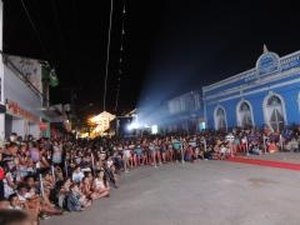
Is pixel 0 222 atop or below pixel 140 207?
atop

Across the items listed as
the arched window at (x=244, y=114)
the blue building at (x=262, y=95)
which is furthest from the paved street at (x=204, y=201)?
the arched window at (x=244, y=114)

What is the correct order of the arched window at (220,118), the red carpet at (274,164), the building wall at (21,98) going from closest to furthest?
the red carpet at (274,164), the building wall at (21,98), the arched window at (220,118)

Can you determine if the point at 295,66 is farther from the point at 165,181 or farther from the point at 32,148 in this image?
the point at 32,148

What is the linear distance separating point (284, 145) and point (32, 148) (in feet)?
47.2

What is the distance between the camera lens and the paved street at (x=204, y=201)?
9672 millimetres

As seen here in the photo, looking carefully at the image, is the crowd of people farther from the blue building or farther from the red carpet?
the blue building

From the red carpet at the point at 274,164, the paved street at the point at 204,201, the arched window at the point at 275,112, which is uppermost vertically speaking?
the arched window at the point at 275,112

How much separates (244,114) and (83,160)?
18505 mm

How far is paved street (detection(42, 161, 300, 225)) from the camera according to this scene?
31.7ft

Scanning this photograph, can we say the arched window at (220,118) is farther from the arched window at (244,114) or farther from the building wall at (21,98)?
the building wall at (21,98)

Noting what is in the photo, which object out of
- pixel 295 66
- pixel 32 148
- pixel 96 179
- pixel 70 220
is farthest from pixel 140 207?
pixel 295 66

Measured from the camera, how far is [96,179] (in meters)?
13.9

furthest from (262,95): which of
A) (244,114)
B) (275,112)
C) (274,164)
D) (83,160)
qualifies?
(83,160)

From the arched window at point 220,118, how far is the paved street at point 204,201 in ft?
59.4
